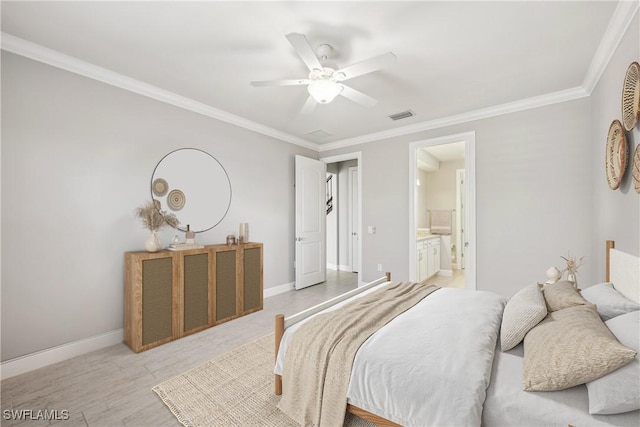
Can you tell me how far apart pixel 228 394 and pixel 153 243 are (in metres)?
1.65

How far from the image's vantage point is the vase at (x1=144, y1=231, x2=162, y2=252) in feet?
9.05

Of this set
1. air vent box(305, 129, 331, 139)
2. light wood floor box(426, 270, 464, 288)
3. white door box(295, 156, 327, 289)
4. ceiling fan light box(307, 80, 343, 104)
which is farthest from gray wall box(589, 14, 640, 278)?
white door box(295, 156, 327, 289)

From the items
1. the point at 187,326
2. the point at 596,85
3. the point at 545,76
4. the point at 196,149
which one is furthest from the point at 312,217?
the point at 596,85

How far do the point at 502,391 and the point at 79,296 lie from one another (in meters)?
3.29

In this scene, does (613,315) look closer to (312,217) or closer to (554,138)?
(554,138)

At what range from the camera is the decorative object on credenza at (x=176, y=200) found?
10.4ft

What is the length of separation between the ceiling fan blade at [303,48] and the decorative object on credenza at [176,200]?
2.17 m

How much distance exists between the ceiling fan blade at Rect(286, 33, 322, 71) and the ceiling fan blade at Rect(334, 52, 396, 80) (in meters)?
0.23

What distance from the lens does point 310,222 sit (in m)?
4.94

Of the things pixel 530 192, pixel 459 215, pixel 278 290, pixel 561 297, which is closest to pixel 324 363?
pixel 561 297

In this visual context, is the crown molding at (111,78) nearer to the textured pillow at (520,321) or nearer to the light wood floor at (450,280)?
the textured pillow at (520,321)

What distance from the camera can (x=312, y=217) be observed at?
4.99 m

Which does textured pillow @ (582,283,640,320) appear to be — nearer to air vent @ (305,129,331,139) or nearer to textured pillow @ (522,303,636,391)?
textured pillow @ (522,303,636,391)

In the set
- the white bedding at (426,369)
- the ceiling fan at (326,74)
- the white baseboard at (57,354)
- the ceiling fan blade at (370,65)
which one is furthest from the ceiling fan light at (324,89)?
the white baseboard at (57,354)
